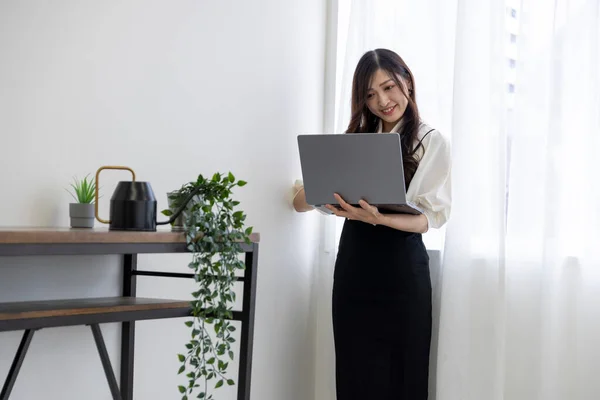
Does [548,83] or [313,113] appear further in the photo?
[313,113]

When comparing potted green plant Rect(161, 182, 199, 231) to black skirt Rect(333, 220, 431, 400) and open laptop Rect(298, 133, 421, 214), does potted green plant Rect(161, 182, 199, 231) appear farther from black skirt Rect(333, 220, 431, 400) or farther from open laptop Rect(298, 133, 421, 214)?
black skirt Rect(333, 220, 431, 400)

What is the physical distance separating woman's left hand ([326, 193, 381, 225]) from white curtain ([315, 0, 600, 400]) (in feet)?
1.08

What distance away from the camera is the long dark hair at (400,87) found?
2537mm

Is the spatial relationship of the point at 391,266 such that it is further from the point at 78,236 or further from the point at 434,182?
the point at 78,236

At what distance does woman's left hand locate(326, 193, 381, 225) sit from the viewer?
7.67ft

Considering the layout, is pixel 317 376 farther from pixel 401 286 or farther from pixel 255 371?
pixel 401 286

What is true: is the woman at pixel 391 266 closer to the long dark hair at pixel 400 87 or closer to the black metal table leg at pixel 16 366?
the long dark hair at pixel 400 87

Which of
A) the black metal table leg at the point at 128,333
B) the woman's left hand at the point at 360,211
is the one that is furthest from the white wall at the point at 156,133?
the woman's left hand at the point at 360,211

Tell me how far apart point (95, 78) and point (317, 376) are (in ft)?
4.83

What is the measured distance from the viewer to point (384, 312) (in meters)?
2.55

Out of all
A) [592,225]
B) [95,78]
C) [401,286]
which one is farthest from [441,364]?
[95,78]

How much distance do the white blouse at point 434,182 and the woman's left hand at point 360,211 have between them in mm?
149

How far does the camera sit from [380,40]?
289 cm

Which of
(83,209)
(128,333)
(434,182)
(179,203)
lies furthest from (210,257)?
(434,182)
